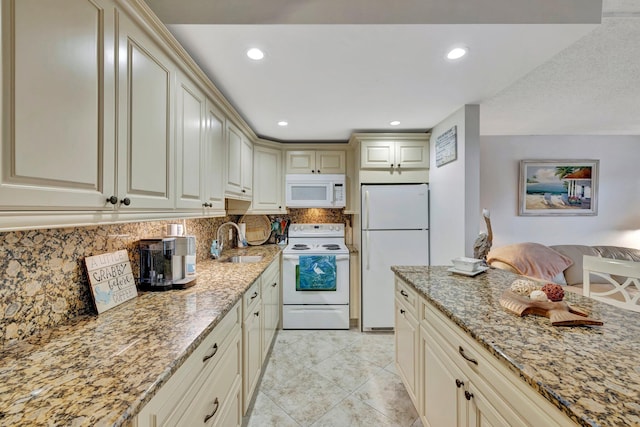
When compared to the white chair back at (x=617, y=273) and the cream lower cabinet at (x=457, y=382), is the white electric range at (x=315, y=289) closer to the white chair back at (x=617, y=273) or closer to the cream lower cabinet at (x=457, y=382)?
the cream lower cabinet at (x=457, y=382)

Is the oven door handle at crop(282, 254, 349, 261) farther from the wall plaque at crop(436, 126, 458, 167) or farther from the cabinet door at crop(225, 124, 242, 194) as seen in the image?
the wall plaque at crop(436, 126, 458, 167)

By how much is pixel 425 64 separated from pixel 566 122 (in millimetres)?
2787

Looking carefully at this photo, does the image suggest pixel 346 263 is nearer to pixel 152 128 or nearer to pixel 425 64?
pixel 425 64

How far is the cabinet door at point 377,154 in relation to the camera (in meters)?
2.94

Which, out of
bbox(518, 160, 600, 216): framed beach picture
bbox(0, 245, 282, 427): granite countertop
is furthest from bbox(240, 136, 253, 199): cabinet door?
bbox(518, 160, 600, 216): framed beach picture

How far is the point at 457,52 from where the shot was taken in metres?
1.45

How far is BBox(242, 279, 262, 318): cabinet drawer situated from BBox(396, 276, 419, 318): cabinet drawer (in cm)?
104

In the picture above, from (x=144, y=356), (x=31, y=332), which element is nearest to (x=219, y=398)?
(x=144, y=356)

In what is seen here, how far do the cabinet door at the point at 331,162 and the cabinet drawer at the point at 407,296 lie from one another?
69.8 inches

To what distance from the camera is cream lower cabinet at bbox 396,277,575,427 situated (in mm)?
747

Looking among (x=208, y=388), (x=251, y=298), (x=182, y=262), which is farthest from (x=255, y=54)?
(x=208, y=388)

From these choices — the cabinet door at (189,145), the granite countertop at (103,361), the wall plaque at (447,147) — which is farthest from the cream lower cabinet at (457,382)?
the cabinet door at (189,145)

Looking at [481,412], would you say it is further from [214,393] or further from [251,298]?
[251,298]

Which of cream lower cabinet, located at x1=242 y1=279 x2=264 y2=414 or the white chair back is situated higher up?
the white chair back
